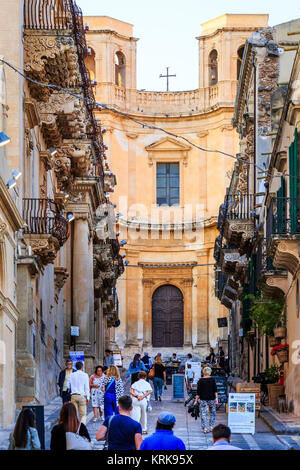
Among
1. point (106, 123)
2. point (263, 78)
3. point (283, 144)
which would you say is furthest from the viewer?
point (106, 123)

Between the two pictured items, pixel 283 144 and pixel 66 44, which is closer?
pixel 66 44

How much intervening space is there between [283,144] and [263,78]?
959 cm

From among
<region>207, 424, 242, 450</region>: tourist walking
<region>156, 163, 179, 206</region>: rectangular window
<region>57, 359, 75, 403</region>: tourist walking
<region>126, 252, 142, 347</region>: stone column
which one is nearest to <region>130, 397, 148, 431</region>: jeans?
<region>57, 359, 75, 403</region>: tourist walking

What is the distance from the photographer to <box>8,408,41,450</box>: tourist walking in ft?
36.1

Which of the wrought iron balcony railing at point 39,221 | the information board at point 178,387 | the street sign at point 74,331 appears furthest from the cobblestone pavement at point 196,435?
the street sign at point 74,331

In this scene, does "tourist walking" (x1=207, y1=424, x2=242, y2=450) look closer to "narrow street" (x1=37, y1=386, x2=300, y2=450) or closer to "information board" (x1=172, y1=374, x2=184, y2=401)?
"narrow street" (x1=37, y1=386, x2=300, y2=450)

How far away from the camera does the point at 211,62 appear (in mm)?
62719

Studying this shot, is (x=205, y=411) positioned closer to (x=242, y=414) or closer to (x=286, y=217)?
(x=242, y=414)

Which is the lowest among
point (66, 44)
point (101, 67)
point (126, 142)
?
point (66, 44)

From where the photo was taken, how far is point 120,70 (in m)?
62.6

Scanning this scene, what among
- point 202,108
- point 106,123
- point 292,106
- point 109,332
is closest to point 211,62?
point 202,108

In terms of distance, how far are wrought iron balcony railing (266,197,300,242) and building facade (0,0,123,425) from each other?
5.19m

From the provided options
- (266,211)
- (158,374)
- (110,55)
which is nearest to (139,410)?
(158,374)

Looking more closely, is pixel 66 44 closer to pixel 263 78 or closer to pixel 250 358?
pixel 263 78
